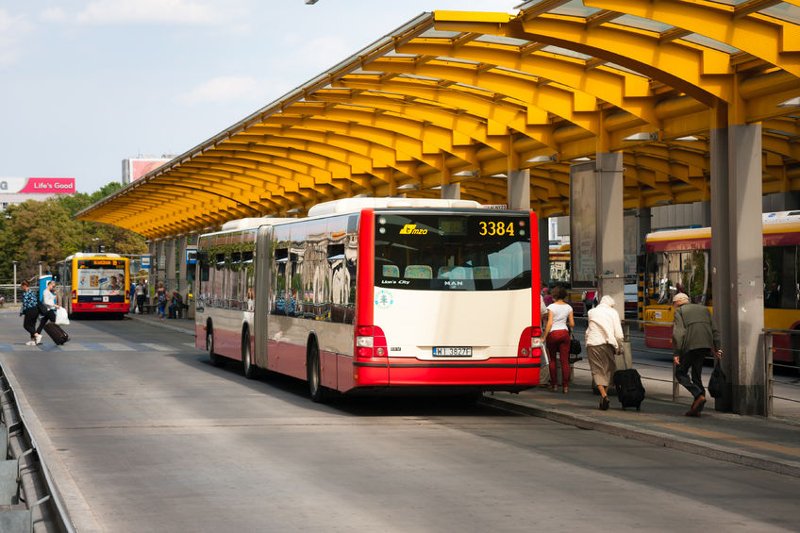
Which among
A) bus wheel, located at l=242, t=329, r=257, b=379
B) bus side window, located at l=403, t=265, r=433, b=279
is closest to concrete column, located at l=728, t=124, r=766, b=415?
bus side window, located at l=403, t=265, r=433, b=279

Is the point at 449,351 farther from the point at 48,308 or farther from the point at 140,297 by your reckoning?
the point at 140,297

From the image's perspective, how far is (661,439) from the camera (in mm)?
14570

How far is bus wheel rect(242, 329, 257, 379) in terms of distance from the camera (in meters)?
24.6

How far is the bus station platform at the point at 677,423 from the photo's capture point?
1335 cm

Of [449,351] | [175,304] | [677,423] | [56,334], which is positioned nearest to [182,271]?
[175,304]

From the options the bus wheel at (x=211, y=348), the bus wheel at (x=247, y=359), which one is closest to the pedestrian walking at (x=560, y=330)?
the bus wheel at (x=247, y=359)

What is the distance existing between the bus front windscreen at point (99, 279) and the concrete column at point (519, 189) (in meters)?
40.9

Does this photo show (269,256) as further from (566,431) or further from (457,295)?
(566,431)

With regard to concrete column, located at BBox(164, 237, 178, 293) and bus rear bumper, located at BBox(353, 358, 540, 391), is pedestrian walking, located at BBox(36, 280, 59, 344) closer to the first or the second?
bus rear bumper, located at BBox(353, 358, 540, 391)

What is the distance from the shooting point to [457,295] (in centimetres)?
Answer: 1777

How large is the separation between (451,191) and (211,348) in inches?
234

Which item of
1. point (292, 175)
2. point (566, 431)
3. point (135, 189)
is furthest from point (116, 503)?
point (135, 189)

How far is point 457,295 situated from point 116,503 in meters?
8.13

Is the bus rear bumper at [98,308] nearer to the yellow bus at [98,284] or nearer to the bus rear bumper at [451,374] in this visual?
the yellow bus at [98,284]
